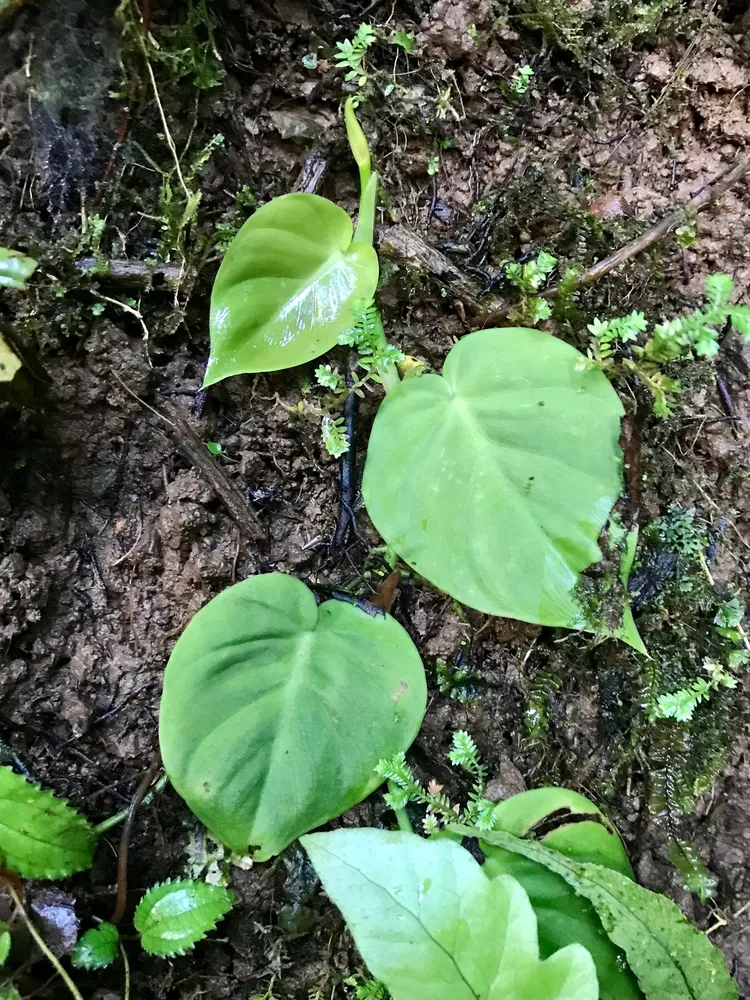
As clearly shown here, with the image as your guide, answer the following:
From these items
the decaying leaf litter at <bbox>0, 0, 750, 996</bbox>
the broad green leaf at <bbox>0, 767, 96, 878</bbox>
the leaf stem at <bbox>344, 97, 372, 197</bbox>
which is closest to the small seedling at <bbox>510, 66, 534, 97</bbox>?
the decaying leaf litter at <bbox>0, 0, 750, 996</bbox>

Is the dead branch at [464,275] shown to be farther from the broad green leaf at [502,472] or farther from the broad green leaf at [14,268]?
the broad green leaf at [14,268]

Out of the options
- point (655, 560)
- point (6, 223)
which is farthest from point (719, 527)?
point (6, 223)

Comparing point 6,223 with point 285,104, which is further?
point 285,104

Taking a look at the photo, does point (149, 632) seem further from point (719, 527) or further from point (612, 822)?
point (719, 527)

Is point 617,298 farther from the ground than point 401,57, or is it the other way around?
point 401,57

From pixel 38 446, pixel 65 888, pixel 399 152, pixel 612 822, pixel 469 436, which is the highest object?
pixel 399 152

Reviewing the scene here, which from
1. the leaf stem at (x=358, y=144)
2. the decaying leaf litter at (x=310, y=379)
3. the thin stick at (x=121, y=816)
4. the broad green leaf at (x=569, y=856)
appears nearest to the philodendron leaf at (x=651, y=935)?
the broad green leaf at (x=569, y=856)
